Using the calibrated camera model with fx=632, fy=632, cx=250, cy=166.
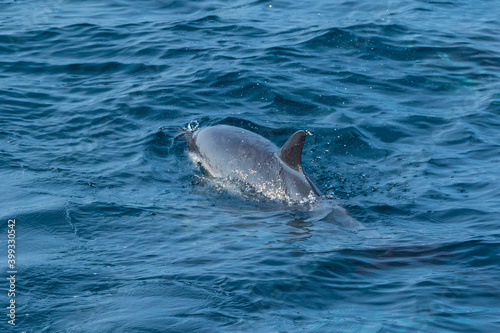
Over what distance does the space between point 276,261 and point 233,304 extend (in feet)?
3.62

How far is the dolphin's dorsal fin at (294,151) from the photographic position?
8641mm

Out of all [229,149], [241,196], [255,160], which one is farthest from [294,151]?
[229,149]

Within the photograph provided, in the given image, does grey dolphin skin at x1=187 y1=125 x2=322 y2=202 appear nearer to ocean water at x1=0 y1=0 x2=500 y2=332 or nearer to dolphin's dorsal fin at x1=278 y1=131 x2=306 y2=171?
dolphin's dorsal fin at x1=278 y1=131 x2=306 y2=171

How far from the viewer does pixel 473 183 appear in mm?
9953

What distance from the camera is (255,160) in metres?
9.77

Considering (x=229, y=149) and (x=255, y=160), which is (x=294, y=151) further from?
(x=229, y=149)

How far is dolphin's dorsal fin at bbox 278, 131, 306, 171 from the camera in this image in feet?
28.3

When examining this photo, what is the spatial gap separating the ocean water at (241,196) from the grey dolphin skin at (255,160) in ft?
1.00

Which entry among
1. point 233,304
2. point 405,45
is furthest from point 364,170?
point 405,45

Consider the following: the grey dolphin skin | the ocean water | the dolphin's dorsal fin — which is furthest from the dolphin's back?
the dolphin's dorsal fin

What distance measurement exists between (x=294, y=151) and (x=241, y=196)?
1160 millimetres

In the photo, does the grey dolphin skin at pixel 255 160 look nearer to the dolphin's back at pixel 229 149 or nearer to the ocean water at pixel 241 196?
the dolphin's back at pixel 229 149

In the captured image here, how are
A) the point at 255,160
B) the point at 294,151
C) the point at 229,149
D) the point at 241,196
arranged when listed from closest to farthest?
the point at 294,151 < the point at 241,196 < the point at 255,160 < the point at 229,149

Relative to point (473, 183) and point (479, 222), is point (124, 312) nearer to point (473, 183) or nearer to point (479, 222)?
point (479, 222)
